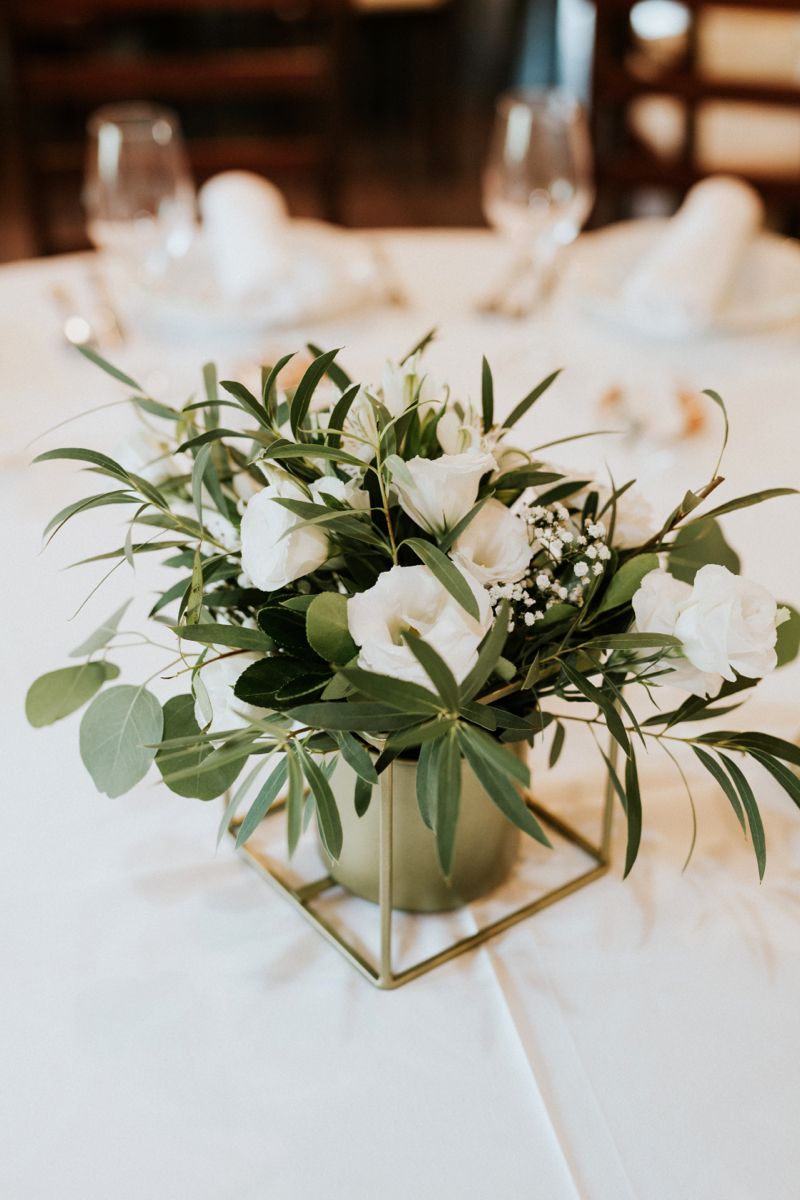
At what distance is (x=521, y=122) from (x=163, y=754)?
1.05 m

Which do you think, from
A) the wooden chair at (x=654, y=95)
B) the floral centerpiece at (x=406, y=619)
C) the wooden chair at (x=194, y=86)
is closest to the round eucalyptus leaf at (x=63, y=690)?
the floral centerpiece at (x=406, y=619)

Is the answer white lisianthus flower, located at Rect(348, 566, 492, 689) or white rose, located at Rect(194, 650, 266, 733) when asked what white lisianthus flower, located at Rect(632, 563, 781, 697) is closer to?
white lisianthus flower, located at Rect(348, 566, 492, 689)

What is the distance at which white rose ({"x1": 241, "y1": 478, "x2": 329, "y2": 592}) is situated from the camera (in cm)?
56

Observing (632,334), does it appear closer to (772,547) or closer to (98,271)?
(772,547)

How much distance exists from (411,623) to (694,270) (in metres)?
1.01

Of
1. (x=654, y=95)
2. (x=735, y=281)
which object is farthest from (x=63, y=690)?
(x=654, y=95)

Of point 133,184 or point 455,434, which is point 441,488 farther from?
point 133,184

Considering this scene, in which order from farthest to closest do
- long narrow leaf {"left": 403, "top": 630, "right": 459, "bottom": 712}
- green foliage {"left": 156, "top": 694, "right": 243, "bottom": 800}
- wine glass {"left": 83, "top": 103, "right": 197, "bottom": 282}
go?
wine glass {"left": 83, "top": 103, "right": 197, "bottom": 282}
green foliage {"left": 156, "top": 694, "right": 243, "bottom": 800}
long narrow leaf {"left": 403, "top": 630, "right": 459, "bottom": 712}

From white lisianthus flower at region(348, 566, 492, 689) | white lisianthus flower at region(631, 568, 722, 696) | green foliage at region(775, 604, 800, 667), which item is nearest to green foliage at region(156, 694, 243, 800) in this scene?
white lisianthus flower at region(348, 566, 492, 689)

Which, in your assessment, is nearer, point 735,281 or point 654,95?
point 735,281

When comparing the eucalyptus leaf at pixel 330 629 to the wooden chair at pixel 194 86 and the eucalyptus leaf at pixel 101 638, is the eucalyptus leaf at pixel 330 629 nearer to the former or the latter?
the eucalyptus leaf at pixel 101 638

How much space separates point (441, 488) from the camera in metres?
0.56

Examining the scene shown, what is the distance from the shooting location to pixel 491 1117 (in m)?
0.59

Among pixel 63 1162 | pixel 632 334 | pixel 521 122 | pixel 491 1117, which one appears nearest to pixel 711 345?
pixel 632 334
